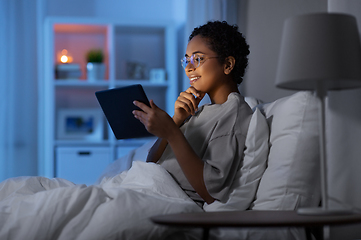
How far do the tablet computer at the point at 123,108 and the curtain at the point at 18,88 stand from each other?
2.23 metres

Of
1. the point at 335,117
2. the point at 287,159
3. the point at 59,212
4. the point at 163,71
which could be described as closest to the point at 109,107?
the point at 59,212

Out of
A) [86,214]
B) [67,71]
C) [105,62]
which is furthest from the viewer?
[105,62]

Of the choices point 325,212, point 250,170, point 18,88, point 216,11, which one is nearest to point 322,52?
point 325,212

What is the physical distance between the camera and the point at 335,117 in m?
1.20

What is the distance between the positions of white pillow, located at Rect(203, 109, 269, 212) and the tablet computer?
0.39m

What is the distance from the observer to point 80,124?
3.76 meters

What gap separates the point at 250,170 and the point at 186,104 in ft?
1.30

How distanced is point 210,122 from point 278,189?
0.37 m

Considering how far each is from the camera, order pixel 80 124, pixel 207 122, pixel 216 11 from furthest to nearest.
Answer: pixel 80 124 → pixel 216 11 → pixel 207 122

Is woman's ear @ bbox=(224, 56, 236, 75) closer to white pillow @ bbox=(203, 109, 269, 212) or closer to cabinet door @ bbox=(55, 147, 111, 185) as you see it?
white pillow @ bbox=(203, 109, 269, 212)

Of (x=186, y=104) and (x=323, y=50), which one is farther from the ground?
(x=323, y=50)

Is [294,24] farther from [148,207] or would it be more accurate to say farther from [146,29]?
[146,29]

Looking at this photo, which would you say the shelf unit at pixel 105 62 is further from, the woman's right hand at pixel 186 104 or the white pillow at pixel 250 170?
the white pillow at pixel 250 170

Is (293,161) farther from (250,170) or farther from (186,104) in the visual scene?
(186,104)
